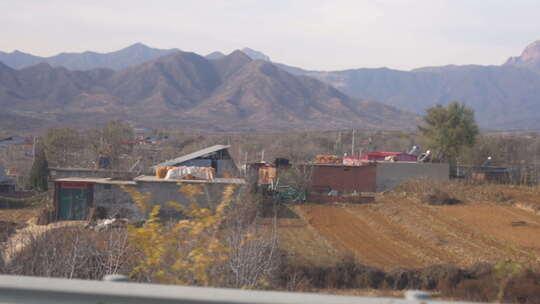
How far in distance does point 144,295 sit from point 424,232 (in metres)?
23.1

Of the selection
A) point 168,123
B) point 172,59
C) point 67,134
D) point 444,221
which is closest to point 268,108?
point 168,123

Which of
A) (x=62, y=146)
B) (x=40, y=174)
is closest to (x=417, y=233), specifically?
(x=40, y=174)

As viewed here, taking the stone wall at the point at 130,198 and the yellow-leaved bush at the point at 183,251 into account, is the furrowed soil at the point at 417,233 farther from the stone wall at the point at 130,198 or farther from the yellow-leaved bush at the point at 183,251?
the yellow-leaved bush at the point at 183,251

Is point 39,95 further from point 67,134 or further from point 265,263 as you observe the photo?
point 265,263

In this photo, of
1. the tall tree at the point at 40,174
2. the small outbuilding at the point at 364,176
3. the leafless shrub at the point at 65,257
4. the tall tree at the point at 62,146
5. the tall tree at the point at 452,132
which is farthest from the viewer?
the tall tree at the point at 452,132

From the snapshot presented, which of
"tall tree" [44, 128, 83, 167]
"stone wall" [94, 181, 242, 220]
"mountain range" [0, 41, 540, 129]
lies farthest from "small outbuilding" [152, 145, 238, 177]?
"mountain range" [0, 41, 540, 129]

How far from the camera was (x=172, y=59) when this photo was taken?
191375mm

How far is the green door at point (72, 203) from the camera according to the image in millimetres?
26750

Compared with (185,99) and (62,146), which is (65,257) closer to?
(62,146)

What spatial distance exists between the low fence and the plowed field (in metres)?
14.2

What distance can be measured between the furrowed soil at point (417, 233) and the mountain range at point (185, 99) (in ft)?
292

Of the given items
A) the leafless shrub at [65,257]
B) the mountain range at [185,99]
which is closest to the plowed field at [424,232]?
the leafless shrub at [65,257]

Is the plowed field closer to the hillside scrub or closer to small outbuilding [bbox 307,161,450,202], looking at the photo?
the hillside scrub

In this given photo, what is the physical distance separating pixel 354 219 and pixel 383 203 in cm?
631
